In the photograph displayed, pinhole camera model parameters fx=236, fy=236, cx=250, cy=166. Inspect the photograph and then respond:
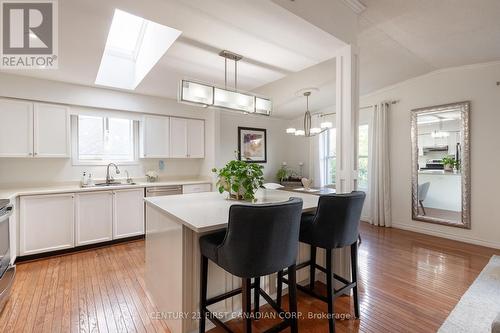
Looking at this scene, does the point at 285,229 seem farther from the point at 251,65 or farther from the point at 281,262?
the point at 251,65

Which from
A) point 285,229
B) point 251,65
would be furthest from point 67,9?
point 285,229

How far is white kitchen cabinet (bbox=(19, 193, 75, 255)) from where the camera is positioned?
9.87ft

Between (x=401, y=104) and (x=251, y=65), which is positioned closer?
(x=251, y=65)

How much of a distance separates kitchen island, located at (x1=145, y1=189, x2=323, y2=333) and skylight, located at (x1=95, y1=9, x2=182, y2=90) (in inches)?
75.5

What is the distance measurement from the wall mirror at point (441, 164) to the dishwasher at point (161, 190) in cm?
432

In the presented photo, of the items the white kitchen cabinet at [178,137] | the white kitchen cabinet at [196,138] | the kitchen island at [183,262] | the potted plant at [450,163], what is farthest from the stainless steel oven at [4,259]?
the potted plant at [450,163]

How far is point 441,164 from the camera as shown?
4027mm

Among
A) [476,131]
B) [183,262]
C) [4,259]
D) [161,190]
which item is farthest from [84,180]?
[476,131]

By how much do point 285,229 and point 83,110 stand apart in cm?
391

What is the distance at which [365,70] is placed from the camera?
12.6ft

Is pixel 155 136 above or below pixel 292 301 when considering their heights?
above

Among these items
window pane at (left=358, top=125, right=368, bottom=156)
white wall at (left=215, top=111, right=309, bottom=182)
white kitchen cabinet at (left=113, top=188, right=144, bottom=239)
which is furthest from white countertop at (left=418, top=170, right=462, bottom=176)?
white kitchen cabinet at (left=113, top=188, right=144, bottom=239)

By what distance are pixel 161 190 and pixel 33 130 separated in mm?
1894

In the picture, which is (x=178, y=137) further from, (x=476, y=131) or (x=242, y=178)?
(x=476, y=131)
